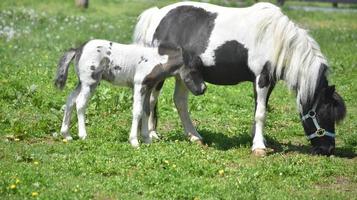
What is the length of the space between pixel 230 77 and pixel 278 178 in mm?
2064

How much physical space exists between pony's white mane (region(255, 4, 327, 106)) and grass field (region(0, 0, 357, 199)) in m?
1.00

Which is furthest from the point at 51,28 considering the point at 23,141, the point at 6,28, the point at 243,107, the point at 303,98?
the point at 303,98

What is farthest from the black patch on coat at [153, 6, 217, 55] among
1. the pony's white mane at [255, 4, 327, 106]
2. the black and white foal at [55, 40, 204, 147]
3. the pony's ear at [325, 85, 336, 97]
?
the pony's ear at [325, 85, 336, 97]

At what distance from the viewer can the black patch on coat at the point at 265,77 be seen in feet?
32.9

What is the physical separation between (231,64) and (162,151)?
165 cm

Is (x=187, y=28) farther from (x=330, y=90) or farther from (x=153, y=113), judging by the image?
(x=330, y=90)

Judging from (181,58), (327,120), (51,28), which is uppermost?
(181,58)

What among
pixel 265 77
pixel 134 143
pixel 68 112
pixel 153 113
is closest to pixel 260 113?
pixel 265 77

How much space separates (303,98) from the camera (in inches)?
390

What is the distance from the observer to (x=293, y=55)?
9.97 metres

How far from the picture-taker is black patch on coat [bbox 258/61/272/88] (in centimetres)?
1002

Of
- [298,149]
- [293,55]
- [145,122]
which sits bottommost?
[298,149]

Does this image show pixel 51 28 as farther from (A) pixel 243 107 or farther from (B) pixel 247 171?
(B) pixel 247 171

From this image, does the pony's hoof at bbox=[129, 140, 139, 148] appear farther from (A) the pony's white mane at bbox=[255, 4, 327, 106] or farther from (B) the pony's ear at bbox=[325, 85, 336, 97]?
Result: (B) the pony's ear at bbox=[325, 85, 336, 97]
